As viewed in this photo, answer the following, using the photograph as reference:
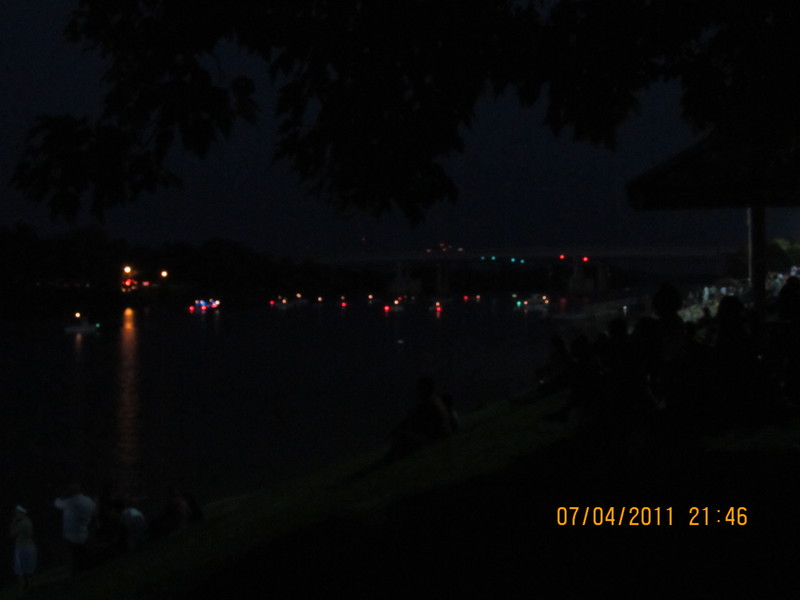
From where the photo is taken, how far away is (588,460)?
7434 millimetres

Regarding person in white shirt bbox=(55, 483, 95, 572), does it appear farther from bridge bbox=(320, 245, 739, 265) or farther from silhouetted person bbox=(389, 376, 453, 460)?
bridge bbox=(320, 245, 739, 265)

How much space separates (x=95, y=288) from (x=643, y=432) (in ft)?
428

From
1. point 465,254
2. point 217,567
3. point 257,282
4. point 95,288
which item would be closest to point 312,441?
point 217,567

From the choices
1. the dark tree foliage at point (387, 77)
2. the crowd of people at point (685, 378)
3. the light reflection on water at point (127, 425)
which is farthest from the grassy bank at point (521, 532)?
the light reflection on water at point (127, 425)

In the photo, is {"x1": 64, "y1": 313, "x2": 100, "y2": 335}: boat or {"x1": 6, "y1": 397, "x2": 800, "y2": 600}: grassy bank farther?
{"x1": 64, "y1": 313, "x2": 100, "y2": 335}: boat

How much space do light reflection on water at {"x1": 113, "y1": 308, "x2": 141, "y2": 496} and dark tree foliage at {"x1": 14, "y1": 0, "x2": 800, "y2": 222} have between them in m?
24.6

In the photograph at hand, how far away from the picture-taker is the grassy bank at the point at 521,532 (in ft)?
19.1

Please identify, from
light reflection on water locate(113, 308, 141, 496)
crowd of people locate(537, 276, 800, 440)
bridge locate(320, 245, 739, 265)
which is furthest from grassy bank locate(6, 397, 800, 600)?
bridge locate(320, 245, 739, 265)

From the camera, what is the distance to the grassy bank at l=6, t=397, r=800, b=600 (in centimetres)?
582

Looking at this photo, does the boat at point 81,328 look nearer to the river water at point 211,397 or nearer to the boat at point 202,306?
the river water at point 211,397

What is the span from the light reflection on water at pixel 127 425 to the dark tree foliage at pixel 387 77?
24.6 metres

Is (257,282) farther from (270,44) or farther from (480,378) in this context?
(270,44)

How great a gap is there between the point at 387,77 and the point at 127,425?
42.3 metres

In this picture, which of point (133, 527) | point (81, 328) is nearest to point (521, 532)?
point (133, 527)
